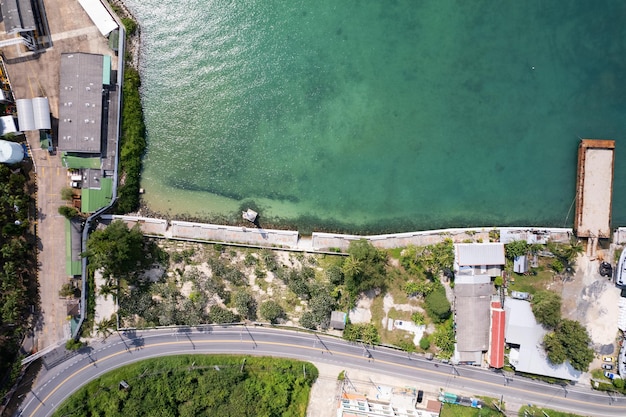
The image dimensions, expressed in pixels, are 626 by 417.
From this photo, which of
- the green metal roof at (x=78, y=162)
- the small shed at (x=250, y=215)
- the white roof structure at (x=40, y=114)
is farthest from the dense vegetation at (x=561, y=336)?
the white roof structure at (x=40, y=114)

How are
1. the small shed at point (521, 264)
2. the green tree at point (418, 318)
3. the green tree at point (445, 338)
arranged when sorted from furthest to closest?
the green tree at point (418, 318) → the small shed at point (521, 264) → the green tree at point (445, 338)

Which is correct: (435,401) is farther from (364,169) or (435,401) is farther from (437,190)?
(364,169)

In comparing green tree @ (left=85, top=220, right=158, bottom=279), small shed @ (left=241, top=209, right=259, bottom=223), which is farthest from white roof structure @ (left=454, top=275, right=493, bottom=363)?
green tree @ (left=85, top=220, right=158, bottom=279)

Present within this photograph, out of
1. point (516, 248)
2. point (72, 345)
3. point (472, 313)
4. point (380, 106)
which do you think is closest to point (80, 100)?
point (72, 345)

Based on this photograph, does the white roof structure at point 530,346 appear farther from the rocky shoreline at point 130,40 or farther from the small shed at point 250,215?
the rocky shoreline at point 130,40

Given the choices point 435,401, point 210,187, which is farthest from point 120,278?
point 435,401

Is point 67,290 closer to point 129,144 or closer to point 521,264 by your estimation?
point 129,144

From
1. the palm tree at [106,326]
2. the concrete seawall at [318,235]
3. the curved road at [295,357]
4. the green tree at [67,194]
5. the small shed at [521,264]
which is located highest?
the green tree at [67,194]
